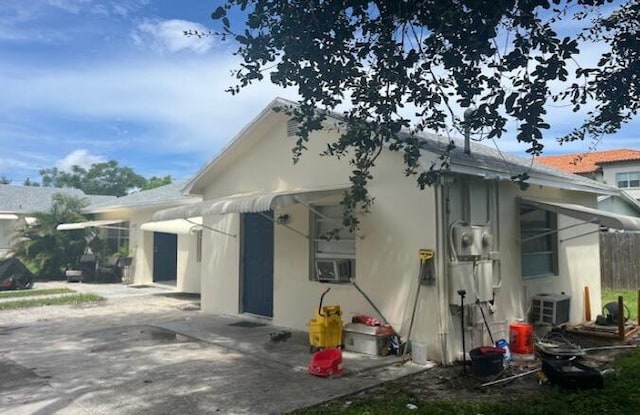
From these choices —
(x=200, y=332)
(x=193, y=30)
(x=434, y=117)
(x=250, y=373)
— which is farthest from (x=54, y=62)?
(x=434, y=117)

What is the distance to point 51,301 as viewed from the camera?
1548cm

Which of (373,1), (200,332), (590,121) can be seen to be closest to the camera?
(373,1)

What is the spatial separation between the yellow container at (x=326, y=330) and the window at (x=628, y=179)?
125 ft

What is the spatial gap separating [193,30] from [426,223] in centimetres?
476

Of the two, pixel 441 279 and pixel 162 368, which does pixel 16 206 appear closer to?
pixel 162 368

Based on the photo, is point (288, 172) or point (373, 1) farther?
point (288, 172)

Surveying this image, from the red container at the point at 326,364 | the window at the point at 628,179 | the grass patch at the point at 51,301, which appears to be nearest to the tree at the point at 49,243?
the grass patch at the point at 51,301

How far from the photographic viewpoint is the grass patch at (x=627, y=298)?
13850 mm

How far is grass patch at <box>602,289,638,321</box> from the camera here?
13.9m

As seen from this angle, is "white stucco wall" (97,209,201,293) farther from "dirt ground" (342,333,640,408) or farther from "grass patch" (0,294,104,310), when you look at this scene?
"dirt ground" (342,333,640,408)

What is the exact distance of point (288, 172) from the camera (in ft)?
36.9

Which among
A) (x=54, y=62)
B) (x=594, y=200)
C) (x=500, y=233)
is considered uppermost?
(x=54, y=62)

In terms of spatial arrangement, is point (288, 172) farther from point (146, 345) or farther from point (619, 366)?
point (619, 366)

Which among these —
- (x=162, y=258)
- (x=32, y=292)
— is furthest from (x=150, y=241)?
(x=32, y=292)
